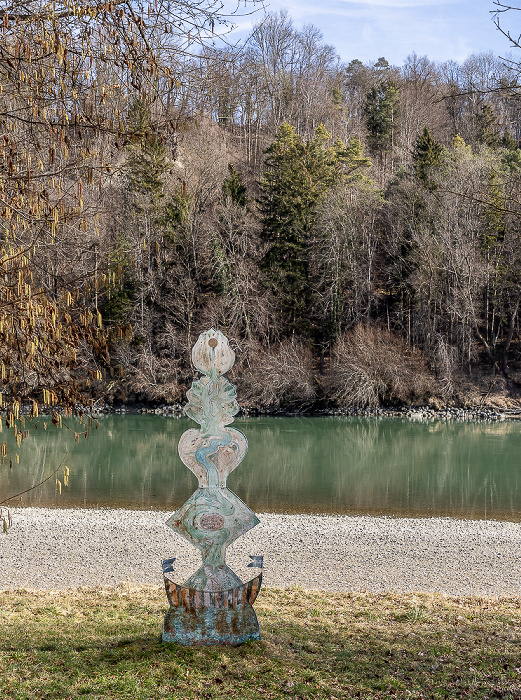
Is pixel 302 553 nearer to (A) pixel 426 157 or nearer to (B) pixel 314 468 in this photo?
(B) pixel 314 468

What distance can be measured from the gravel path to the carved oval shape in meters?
4.84

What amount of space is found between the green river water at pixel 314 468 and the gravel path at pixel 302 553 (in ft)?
7.59

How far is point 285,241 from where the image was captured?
38344 millimetres

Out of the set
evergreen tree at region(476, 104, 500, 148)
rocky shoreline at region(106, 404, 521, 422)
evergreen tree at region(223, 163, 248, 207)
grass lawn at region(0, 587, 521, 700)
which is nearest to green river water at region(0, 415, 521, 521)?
rocky shoreline at region(106, 404, 521, 422)

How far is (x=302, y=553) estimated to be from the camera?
11.7 metres

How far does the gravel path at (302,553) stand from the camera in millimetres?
10195

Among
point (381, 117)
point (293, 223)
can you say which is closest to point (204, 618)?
point (293, 223)

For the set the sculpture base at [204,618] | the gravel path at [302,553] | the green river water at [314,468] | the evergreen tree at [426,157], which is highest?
the evergreen tree at [426,157]

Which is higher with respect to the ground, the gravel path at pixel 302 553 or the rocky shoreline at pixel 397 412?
the gravel path at pixel 302 553

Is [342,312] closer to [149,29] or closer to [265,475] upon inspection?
[265,475]

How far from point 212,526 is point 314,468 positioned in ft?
55.6

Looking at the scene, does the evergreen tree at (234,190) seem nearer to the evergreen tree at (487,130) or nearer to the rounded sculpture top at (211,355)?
the evergreen tree at (487,130)

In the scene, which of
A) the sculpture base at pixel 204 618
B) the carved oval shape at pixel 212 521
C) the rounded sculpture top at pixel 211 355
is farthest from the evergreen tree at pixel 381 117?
the sculpture base at pixel 204 618

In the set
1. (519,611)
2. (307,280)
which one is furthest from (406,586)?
(307,280)
